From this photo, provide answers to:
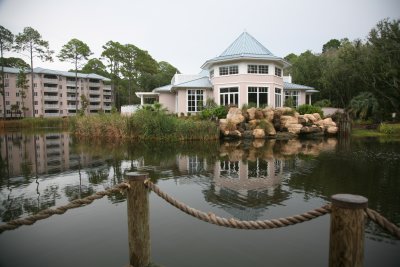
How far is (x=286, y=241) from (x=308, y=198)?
2491 mm

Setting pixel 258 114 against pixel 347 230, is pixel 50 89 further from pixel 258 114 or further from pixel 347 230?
pixel 347 230

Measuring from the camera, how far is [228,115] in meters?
23.0

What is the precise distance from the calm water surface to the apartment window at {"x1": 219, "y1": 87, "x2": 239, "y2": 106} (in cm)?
1564

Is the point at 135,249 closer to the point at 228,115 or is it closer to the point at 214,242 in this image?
the point at 214,242

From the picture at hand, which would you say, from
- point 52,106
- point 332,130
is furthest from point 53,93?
point 332,130

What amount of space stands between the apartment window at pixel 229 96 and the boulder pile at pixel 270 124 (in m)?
4.71

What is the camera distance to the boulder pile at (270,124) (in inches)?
860

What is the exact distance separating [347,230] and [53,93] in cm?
7339

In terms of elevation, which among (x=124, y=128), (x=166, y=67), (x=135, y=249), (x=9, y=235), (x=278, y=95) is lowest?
(x=9, y=235)

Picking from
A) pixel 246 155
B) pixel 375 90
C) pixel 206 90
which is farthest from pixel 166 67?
pixel 246 155

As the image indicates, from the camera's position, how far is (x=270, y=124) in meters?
22.7

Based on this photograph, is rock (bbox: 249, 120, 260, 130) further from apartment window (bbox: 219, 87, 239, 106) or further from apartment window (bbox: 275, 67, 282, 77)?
apartment window (bbox: 275, 67, 282, 77)

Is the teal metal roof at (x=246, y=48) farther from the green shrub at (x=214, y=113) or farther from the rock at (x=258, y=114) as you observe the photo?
the rock at (x=258, y=114)

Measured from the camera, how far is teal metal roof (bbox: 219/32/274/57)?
27981 millimetres
